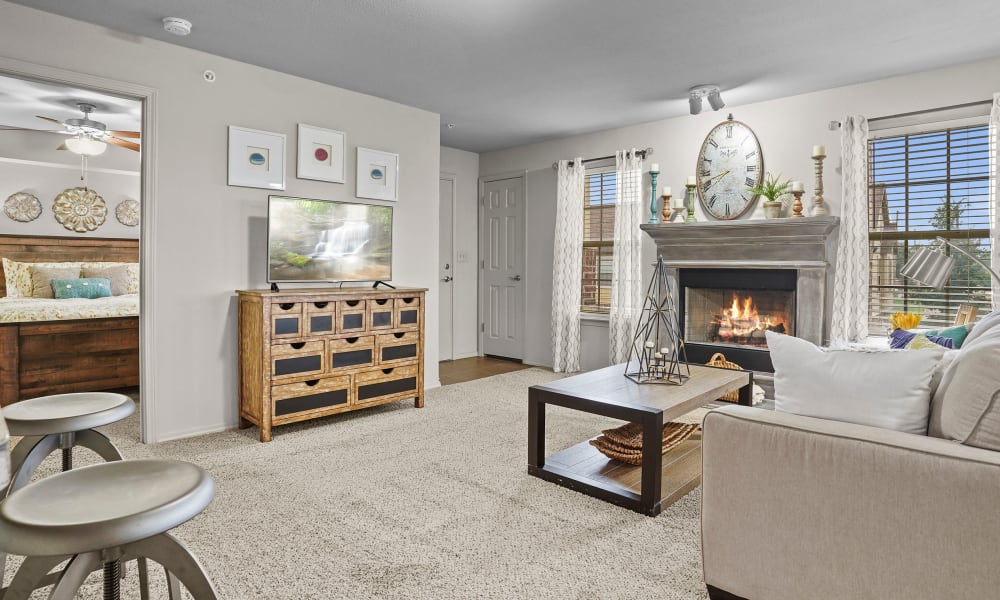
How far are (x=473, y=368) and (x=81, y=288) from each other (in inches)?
150

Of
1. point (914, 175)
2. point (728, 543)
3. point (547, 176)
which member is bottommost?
point (728, 543)

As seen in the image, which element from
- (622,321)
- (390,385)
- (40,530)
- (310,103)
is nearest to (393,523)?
(40,530)

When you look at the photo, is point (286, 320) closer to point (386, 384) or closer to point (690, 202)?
point (386, 384)

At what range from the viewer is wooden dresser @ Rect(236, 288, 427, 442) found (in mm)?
3463

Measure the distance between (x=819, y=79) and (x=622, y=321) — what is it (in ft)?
8.02

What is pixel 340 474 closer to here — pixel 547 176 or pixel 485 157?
pixel 547 176

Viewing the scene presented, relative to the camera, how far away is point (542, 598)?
5.85 feet

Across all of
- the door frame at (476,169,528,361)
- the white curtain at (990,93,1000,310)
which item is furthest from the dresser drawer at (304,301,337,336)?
the white curtain at (990,93,1000,310)

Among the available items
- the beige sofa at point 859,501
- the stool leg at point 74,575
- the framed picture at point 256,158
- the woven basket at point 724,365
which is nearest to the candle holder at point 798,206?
the woven basket at point 724,365

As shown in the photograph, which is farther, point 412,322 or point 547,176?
point 547,176

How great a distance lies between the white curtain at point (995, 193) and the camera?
3512 millimetres

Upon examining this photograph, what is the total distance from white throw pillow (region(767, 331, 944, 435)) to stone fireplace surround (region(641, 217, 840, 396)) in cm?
280

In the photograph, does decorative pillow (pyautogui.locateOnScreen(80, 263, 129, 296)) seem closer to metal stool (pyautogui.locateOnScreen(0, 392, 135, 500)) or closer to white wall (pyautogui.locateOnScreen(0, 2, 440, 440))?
white wall (pyautogui.locateOnScreen(0, 2, 440, 440))

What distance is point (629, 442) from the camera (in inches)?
113
